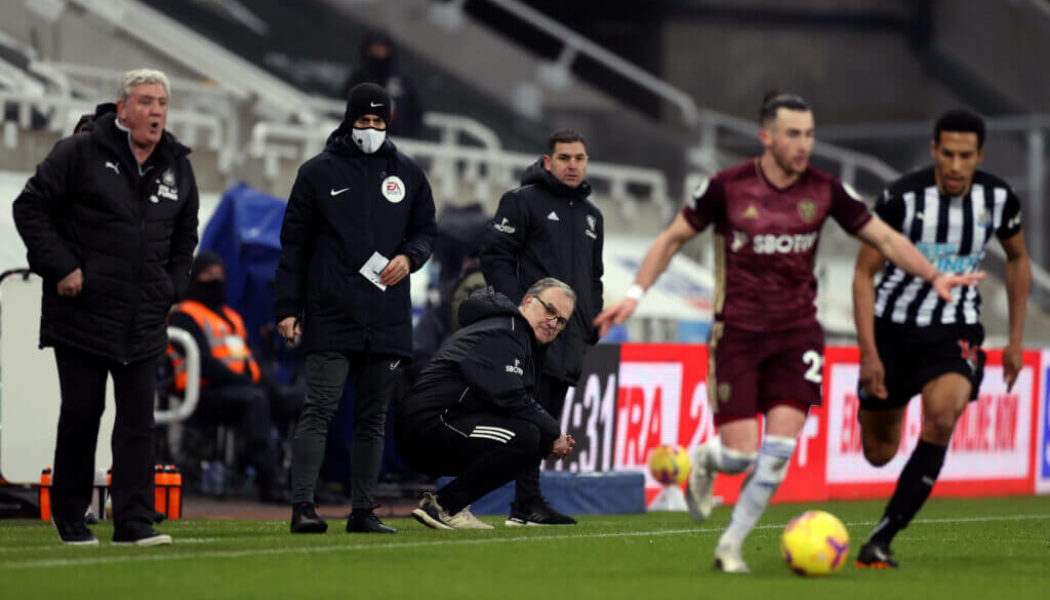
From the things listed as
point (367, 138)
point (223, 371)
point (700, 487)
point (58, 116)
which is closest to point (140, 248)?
point (367, 138)

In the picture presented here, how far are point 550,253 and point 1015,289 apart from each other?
273 centimetres

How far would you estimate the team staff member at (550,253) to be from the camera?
422 inches

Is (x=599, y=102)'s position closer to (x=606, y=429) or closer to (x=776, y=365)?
(x=606, y=429)

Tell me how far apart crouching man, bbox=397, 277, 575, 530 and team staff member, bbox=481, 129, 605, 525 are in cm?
52

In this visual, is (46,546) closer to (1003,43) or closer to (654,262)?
(654,262)

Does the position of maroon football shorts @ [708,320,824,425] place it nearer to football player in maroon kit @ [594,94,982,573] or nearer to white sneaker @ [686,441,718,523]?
football player in maroon kit @ [594,94,982,573]

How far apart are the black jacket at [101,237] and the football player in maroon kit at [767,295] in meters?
2.22

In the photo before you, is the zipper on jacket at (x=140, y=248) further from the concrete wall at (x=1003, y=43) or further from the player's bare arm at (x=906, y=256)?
the concrete wall at (x=1003, y=43)

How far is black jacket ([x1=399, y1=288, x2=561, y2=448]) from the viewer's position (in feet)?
32.8

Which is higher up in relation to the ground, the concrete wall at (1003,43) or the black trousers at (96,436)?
the concrete wall at (1003,43)

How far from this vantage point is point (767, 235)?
805 cm

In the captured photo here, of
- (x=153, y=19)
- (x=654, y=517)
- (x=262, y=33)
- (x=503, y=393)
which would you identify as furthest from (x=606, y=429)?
(x=262, y=33)

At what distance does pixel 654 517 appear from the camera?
1258 centimetres

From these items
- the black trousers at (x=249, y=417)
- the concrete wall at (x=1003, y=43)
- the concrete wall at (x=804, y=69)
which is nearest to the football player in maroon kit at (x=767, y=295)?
the black trousers at (x=249, y=417)
